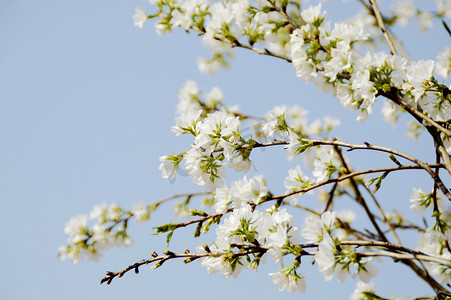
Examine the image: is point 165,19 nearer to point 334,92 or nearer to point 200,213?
point 334,92

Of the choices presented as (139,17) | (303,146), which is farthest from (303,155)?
(139,17)

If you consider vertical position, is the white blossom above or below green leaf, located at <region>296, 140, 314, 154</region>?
above

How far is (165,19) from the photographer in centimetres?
210

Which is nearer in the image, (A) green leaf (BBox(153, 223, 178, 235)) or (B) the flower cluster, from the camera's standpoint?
(A) green leaf (BBox(153, 223, 178, 235))

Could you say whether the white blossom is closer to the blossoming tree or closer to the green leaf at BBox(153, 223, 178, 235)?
the blossoming tree

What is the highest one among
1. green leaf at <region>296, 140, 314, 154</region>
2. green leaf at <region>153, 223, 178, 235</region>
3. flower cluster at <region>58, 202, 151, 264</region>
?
flower cluster at <region>58, 202, 151, 264</region>

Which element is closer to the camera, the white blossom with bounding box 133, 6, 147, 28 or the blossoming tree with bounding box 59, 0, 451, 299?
the blossoming tree with bounding box 59, 0, 451, 299

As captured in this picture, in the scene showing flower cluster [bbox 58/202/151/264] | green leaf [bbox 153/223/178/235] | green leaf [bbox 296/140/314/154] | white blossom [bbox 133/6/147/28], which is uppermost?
white blossom [bbox 133/6/147/28]

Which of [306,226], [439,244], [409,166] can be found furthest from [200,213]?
[439,244]

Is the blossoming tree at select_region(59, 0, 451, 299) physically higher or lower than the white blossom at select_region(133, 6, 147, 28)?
lower

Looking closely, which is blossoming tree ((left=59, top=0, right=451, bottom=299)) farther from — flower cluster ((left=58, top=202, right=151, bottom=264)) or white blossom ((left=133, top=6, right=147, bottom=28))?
flower cluster ((left=58, top=202, right=151, bottom=264))

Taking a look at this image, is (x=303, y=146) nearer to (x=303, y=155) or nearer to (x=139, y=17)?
(x=303, y=155)

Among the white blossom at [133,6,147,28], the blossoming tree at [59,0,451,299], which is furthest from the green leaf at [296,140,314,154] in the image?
the white blossom at [133,6,147,28]

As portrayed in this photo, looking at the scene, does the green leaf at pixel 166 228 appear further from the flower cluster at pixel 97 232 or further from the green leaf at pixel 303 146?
the flower cluster at pixel 97 232
